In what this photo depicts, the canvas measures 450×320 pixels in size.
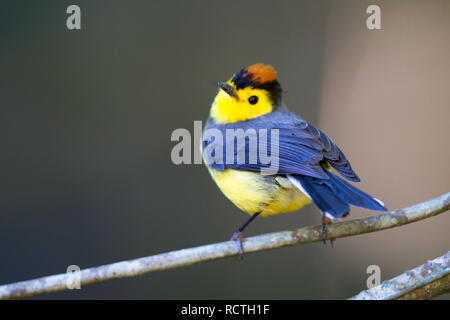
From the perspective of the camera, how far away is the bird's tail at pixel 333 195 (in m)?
2.66

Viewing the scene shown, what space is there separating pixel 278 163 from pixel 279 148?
16cm

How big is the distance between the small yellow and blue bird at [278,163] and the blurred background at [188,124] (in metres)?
1.40

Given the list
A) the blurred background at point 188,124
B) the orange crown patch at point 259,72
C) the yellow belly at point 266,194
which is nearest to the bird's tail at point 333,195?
the yellow belly at point 266,194

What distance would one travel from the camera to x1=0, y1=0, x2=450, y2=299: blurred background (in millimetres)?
4914

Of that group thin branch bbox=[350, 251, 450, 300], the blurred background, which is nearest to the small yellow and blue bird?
thin branch bbox=[350, 251, 450, 300]

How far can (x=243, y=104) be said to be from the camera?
12.5ft

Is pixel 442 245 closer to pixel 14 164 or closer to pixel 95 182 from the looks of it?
pixel 95 182

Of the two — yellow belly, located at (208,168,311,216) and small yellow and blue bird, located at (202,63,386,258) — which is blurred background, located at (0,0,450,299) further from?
yellow belly, located at (208,168,311,216)

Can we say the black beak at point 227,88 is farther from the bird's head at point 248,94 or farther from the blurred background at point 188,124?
the blurred background at point 188,124

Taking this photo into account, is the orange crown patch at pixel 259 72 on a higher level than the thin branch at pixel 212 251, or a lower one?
higher

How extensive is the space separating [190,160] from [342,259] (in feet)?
6.18

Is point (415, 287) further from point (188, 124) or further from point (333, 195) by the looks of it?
point (188, 124)

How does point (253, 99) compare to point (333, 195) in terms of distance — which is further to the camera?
point (253, 99)

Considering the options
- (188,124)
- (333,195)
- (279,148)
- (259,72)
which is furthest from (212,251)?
(188,124)
